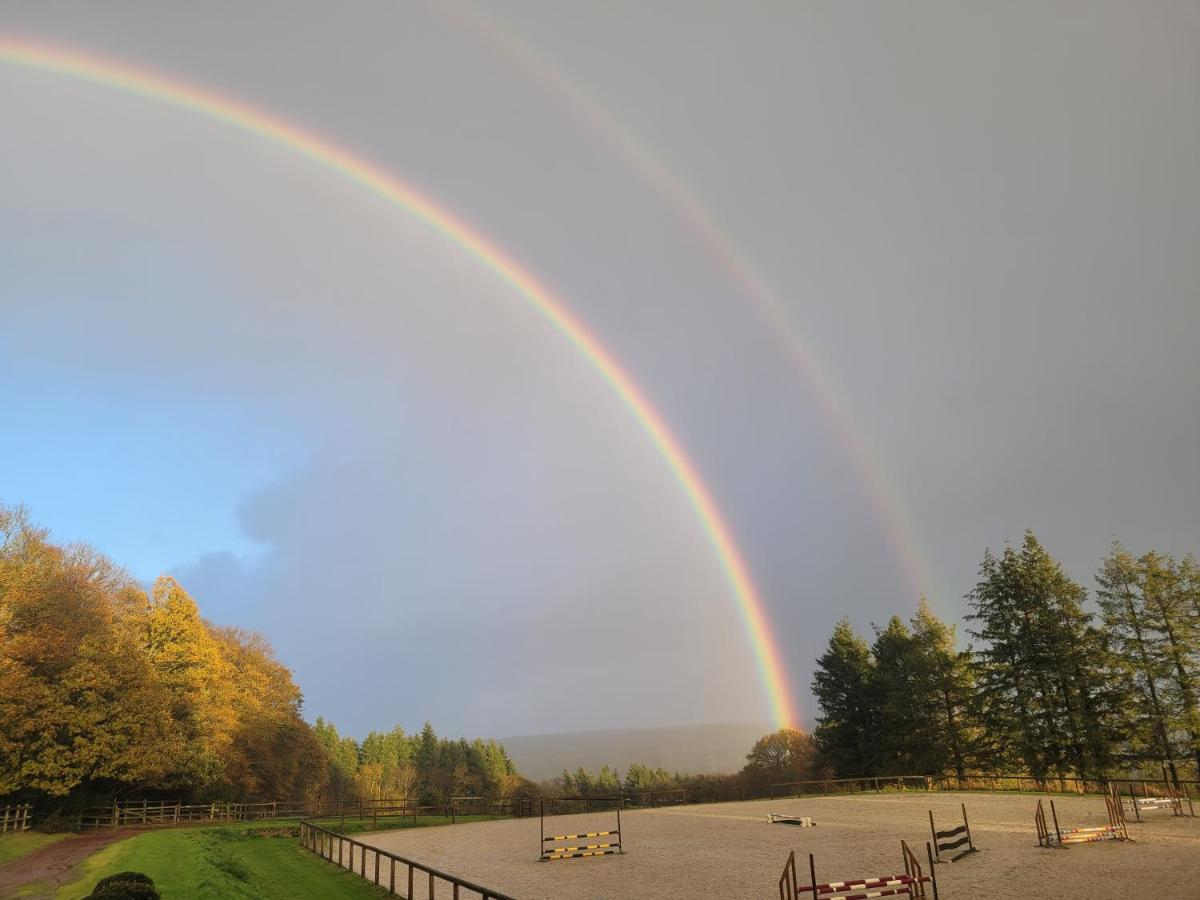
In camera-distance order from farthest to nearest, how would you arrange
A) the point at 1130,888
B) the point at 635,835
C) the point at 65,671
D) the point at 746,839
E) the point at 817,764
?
1. the point at 817,764
2. the point at 65,671
3. the point at 635,835
4. the point at 746,839
5. the point at 1130,888

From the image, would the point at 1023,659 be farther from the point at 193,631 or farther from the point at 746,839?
the point at 193,631

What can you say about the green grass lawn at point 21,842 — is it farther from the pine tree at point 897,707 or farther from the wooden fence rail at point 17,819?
the pine tree at point 897,707

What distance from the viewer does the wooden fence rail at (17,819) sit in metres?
31.8

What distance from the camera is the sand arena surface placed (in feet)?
54.2

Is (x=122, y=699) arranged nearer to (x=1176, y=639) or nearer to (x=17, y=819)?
(x=17, y=819)

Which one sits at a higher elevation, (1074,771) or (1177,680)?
(1177,680)

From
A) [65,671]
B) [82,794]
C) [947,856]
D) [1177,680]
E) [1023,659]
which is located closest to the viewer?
[947,856]

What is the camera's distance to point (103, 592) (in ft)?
140

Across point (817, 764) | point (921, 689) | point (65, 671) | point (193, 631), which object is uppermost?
point (193, 631)

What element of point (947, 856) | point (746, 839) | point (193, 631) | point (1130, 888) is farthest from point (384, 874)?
point (193, 631)

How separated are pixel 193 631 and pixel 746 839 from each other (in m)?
41.0

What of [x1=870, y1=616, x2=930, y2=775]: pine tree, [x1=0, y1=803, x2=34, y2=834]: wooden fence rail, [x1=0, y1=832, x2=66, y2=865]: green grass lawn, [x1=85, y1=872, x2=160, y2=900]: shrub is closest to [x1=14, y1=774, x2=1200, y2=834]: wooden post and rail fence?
[x1=0, y1=803, x2=34, y2=834]: wooden fence rail

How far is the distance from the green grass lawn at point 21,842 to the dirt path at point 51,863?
42 centimetres

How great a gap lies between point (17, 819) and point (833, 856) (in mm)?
35767
